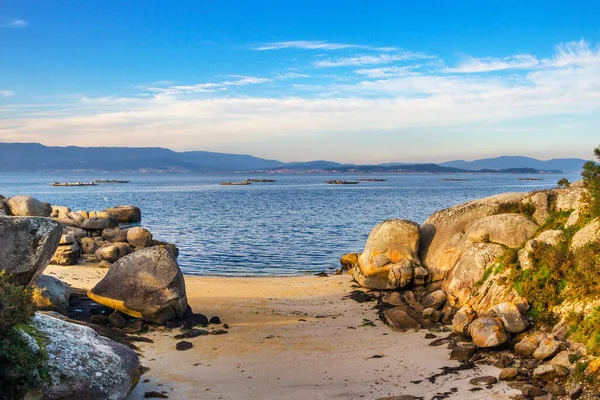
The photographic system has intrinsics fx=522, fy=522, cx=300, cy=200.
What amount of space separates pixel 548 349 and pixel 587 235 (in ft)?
15.0

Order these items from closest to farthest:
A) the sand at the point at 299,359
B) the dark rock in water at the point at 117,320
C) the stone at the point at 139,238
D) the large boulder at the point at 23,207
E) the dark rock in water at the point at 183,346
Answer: the sand at the point at 299,359
the dark rock in water at the point at 183,346
the dark rock in water at the point at 117,320
the stone at the point at 139,238
the large boulder at the point at 23,207

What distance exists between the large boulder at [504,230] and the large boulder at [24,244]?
48.7 ft

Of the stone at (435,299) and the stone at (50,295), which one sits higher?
the stone at (50,295)

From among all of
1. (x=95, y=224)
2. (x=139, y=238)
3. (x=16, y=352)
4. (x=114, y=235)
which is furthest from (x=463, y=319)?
(x=95, y=224)

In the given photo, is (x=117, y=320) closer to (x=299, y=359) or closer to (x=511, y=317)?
(x=299, y=359)

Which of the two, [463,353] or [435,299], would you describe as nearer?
[463,353]

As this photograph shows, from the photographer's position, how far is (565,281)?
15.0 meters

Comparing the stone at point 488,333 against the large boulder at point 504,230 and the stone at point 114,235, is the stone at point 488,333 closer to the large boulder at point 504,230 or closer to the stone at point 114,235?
the large boulder at point 504,230

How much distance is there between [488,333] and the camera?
14.1 meters

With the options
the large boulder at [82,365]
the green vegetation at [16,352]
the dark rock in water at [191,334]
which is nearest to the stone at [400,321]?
the dark rock in water at [191,334]

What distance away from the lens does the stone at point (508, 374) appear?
11945 mm

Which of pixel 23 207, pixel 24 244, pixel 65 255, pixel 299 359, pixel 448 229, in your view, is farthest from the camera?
pixel 23 207

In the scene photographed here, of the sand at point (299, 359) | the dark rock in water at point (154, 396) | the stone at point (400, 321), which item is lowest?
the sand at point (299, 359)

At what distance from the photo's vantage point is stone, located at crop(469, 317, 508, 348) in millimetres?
13969
